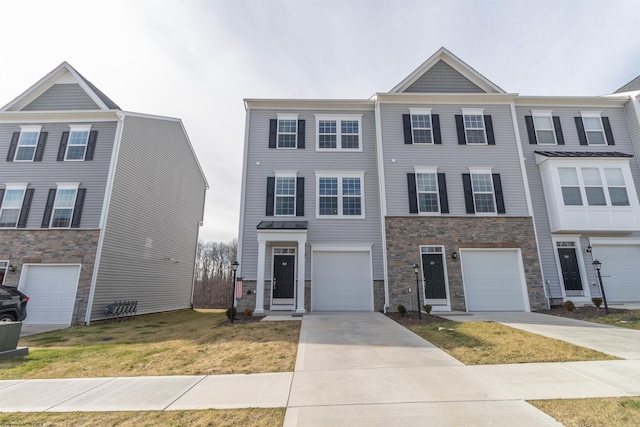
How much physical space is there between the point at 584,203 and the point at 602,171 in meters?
1.71

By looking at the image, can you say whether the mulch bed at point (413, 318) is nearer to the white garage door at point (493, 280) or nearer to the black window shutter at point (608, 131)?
the white garage door at point (493, 280)

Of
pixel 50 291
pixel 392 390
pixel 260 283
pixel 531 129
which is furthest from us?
pixel 531 129

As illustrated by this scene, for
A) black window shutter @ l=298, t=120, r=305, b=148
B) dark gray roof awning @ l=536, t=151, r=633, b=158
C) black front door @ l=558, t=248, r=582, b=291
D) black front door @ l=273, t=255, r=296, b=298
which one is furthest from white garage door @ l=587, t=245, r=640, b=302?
black window shutter @ l=298, t=120, r=305, b=148

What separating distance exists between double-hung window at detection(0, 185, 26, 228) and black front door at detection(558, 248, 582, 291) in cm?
2413

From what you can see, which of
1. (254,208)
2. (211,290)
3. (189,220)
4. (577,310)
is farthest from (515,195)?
(211,290)

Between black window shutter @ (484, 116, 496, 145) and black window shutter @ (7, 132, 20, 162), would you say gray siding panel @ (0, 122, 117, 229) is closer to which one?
black window shutter @ (7, 132, 20, 162)

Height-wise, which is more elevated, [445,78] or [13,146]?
[445,78]

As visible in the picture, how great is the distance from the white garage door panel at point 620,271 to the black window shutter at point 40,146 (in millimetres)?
25634

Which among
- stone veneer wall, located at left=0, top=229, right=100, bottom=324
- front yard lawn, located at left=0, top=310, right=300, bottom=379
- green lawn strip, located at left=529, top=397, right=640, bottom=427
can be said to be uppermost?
stone veneer wall, located at left=0, top=229, right=100, bottom=324

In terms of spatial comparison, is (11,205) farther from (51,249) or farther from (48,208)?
(51,249)

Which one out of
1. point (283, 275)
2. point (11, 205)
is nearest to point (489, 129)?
point (283, 275)

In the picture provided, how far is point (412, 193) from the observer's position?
12.8 metres

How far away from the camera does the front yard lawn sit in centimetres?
543

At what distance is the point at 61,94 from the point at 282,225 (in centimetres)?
1351
